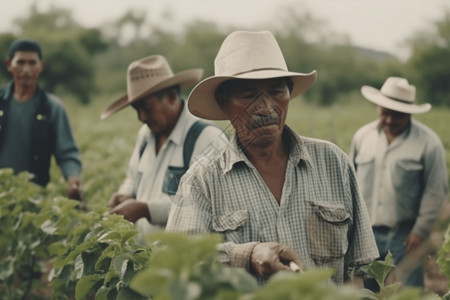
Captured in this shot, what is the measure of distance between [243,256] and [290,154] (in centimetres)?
55

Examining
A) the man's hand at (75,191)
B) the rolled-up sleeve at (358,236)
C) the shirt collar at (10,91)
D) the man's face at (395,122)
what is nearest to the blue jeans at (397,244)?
the man's face at (395,122)

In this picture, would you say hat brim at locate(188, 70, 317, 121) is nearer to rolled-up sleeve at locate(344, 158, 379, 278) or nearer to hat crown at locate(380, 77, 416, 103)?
rolled-up sleeve at locate(344, 158, 379, 278)

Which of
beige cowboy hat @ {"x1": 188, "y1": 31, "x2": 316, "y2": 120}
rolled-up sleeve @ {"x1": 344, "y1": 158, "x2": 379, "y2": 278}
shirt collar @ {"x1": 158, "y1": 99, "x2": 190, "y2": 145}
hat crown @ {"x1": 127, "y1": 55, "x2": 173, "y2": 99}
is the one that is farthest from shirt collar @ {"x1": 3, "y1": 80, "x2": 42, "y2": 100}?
rolled-up sleeve @ {"x1": 344, "y1": 158, "x2": 379, "y2": 278}

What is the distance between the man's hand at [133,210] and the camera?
3.99 metres

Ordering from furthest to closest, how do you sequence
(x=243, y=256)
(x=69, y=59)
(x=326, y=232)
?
(x=69, y=59) < (x=326, y=232) < (x=243, y=256)

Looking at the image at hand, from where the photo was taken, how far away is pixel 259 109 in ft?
8.54

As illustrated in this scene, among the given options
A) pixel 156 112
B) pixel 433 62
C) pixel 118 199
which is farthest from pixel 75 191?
pixel 433 62

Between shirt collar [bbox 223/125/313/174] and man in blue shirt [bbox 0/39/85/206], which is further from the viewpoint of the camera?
man in blue shirt [bbox 0/39/85/206]

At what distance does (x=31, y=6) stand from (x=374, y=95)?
252 ft

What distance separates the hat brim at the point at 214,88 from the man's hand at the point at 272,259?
2.23 feet

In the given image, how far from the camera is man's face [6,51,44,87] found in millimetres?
6074

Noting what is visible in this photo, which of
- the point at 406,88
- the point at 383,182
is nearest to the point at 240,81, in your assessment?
the point at 383,182

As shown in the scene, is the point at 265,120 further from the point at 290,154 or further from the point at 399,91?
the point at 399,91

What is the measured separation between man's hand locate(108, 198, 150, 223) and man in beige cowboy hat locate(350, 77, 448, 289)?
81.5 inches
